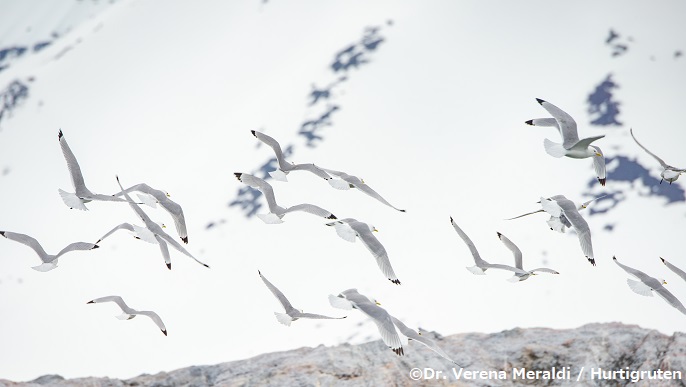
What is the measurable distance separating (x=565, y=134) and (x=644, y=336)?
9.43ft

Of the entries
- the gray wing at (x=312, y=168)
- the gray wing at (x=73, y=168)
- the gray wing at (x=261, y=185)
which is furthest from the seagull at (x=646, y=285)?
the gray wing at (x=73, y=168)

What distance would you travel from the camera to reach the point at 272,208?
10719mm

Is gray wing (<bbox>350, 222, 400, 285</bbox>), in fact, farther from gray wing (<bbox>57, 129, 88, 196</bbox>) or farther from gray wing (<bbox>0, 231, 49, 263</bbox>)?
gray wing (<bbox>0, 231, 49, 263</bbox>)

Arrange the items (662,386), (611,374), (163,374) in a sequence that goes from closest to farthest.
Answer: (662,386) < (611,374) < (163,374)

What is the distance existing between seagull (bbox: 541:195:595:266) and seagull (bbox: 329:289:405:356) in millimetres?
2749

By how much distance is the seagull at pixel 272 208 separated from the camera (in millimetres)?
10500

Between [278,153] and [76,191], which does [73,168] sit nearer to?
[76,191]

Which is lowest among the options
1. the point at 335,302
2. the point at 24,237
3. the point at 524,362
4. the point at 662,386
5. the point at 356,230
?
the point at 662,386

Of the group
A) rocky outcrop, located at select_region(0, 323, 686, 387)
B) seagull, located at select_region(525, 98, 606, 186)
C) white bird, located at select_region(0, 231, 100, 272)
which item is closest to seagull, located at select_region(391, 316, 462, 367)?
rocky outcrop, located at select_region(0, 323, 686, 387)

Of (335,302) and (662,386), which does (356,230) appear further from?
(662,386)

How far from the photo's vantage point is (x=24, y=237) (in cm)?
1015

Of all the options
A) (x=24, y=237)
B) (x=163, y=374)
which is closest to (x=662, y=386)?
(x=163, y=374)

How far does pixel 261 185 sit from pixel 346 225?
1.89 metres

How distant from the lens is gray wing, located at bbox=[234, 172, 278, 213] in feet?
35.2
